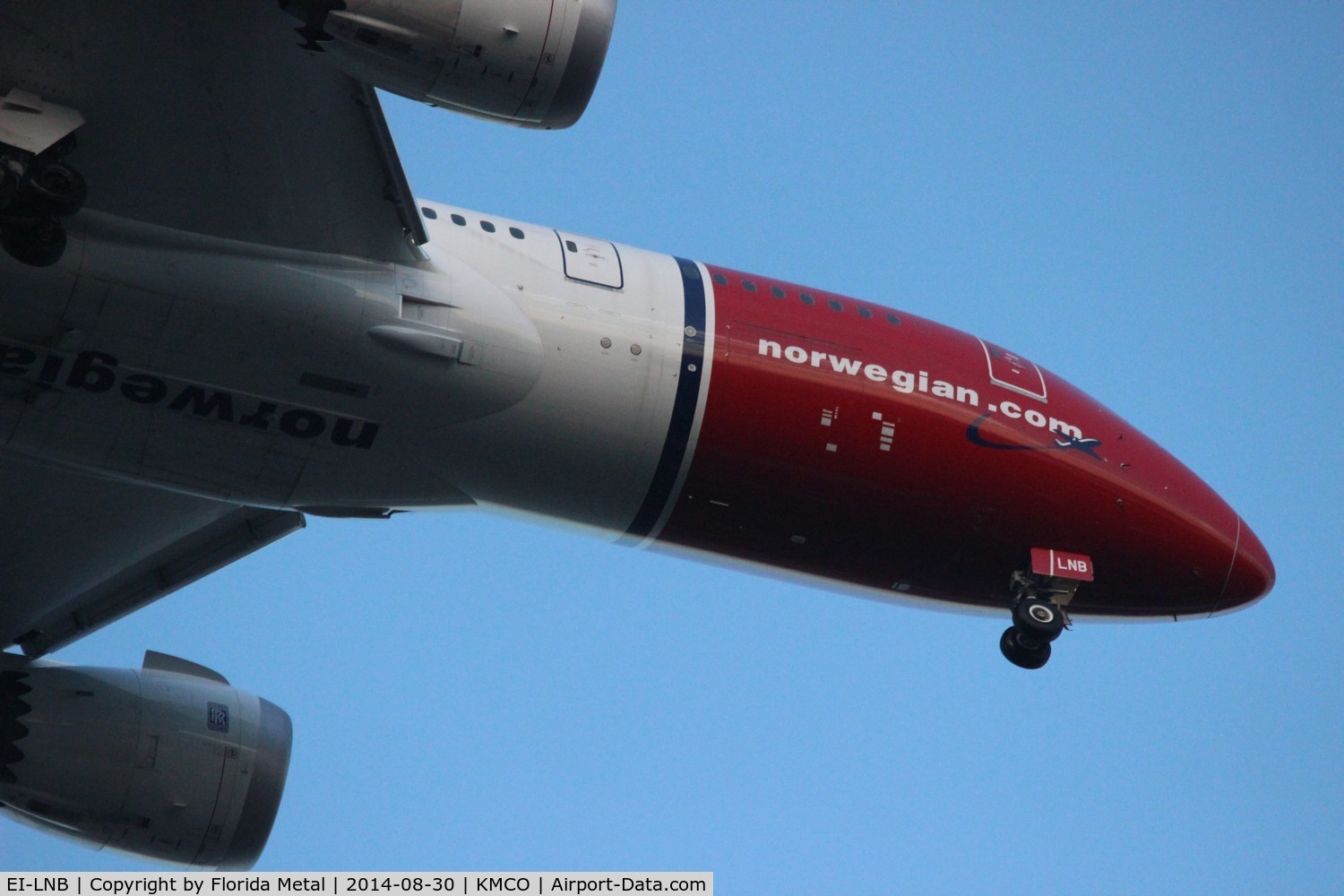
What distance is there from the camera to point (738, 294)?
700 inches

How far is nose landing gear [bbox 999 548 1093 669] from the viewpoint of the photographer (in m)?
18.8

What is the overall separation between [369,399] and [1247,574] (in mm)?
10285

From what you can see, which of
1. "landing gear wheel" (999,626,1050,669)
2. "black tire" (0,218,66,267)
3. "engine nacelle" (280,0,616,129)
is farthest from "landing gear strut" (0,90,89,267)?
"landing gear wheel" (999,626,1050,669)

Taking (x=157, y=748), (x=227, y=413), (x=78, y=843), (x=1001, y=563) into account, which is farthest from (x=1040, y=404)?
(x=78, y=843)

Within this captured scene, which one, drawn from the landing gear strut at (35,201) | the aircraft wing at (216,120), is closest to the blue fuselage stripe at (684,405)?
the aircraft wing at (216,120)

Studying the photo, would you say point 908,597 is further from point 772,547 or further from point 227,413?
point 227,413

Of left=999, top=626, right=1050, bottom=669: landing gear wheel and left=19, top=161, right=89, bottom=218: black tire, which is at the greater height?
left=19, top=161, right=89, bottom=218: black tire

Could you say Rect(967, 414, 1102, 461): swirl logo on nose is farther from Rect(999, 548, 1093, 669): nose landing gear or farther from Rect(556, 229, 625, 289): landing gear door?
Rect(556, 229, 625, 289): landing gear door

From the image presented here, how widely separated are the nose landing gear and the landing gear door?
18.3ft

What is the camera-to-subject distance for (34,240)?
14039 mm

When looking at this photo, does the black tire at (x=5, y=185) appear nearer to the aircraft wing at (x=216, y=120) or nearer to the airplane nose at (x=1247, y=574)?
the aircraft wing at (x=216, y=120)

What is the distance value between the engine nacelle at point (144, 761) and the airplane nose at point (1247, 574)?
11016mm

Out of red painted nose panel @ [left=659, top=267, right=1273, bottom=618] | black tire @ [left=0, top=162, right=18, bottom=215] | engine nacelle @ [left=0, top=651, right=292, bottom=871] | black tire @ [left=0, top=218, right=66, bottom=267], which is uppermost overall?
red painted nose panel @ [left=659, top=267, right=1273, bottom=618]

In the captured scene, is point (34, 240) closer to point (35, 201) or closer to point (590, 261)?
point (35, 201)
